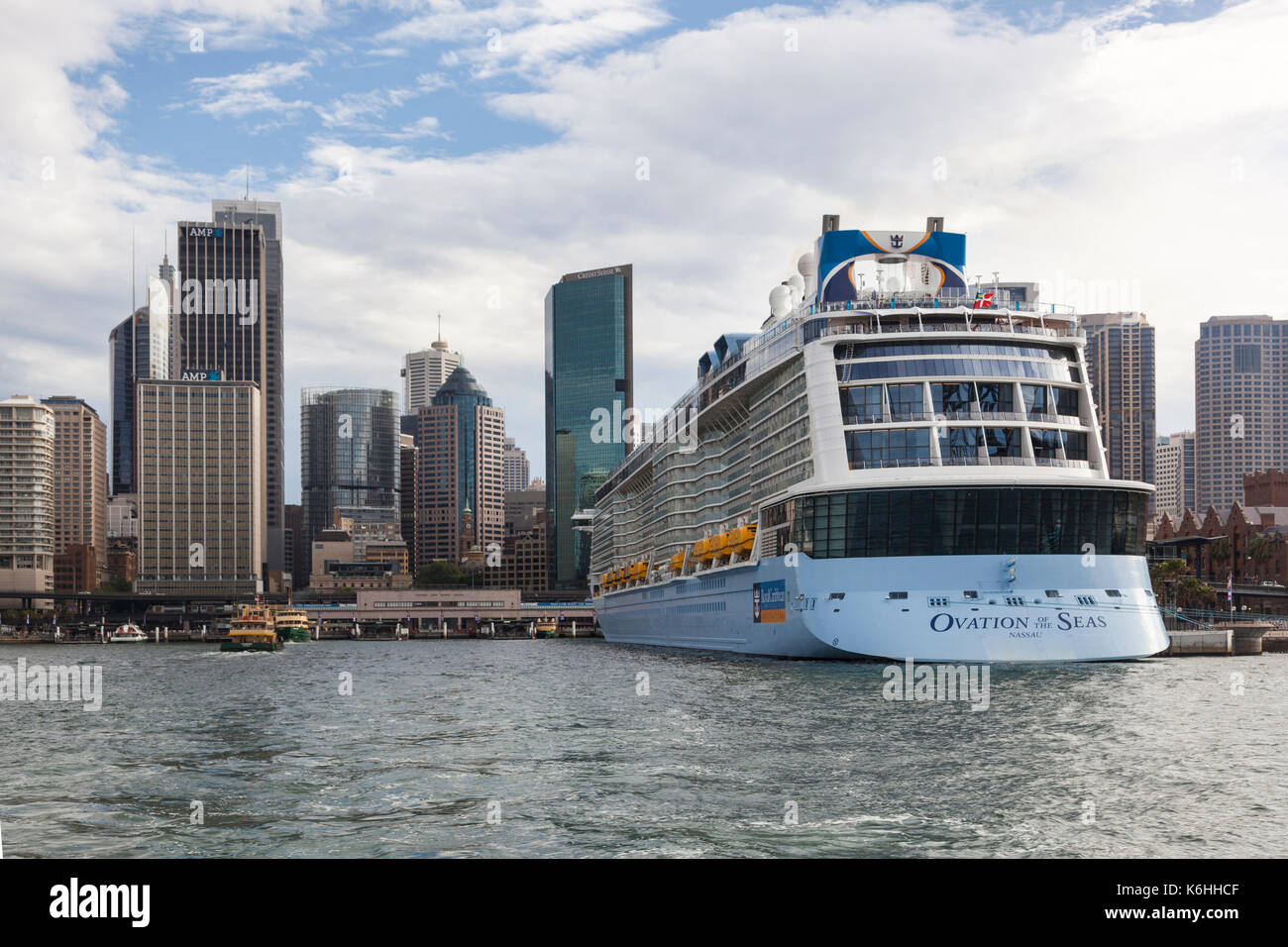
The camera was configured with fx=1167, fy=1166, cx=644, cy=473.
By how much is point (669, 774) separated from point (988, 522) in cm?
4159

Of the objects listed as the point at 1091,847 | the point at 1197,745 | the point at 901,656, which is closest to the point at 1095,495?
the point at 901,656

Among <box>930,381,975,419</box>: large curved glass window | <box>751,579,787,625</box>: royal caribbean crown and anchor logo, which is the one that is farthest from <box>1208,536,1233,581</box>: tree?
<box>930,381,975,419</box>: large curved glass window

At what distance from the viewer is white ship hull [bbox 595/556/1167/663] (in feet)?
210

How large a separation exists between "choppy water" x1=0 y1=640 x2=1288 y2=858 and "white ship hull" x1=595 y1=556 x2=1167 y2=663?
7638 millimetres

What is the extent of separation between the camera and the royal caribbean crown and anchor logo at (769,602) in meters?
76.1

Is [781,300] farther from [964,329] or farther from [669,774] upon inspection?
[669,774]

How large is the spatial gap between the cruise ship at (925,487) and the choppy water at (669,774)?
9.47 m

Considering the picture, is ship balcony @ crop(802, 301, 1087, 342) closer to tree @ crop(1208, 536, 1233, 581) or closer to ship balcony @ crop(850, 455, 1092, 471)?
ship balcony @ crop(850, 455, 1092, 471)

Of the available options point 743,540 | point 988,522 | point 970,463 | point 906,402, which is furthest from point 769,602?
point 988,522

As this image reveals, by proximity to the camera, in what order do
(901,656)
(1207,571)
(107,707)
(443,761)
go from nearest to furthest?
(443,761)
(107,707)
(901,656)
(1207,571)

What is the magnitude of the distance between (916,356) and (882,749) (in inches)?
1749

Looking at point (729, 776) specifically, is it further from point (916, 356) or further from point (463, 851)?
point (916, 356)

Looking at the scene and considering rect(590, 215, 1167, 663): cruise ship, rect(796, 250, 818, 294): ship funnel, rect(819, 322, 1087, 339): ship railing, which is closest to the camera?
rect(590, 215, 1167, 663): cruise ship
